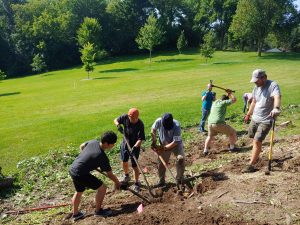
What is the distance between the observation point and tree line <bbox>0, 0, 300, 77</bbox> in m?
62.5

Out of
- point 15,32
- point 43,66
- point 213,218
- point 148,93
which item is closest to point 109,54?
point 43,66

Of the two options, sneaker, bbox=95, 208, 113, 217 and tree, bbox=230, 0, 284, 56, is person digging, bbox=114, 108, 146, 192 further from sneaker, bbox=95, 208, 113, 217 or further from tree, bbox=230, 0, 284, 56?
tree, bbox=230, 0, 284, 56

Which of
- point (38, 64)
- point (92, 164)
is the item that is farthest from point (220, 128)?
point (38, 64)

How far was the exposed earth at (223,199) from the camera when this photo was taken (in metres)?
6.42

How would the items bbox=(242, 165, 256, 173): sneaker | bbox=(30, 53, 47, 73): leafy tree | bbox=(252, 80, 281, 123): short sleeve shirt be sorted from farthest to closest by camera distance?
bbox=(30, 53, 47, 73): leafy tree, bbox=(242, 165, 256, 173): sneaker, bbox=(252, 80, 281, 123): short sleeve shirt

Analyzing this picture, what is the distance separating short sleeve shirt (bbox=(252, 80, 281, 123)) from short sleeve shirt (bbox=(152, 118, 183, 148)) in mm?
1979

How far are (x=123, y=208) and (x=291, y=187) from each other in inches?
137

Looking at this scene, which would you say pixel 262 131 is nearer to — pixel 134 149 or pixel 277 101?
pixel 277 101

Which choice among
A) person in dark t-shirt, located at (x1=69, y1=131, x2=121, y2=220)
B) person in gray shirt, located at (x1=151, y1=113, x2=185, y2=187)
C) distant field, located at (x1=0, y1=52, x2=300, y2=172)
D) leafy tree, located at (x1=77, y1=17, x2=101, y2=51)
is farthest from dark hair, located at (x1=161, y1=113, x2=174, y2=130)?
leafy tree, located at (x1=77, y1=17, x2=101, y2=51)

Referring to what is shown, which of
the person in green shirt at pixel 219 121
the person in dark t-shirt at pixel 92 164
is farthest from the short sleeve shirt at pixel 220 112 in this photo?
the person in dark t-shirt at pixel 92 164

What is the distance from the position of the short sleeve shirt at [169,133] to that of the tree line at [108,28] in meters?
52.0

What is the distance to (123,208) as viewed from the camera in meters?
7.57

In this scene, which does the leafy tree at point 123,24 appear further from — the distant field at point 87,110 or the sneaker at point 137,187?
the sneaker at point 137,187

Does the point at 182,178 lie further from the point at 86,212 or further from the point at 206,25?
the point at 206,25
